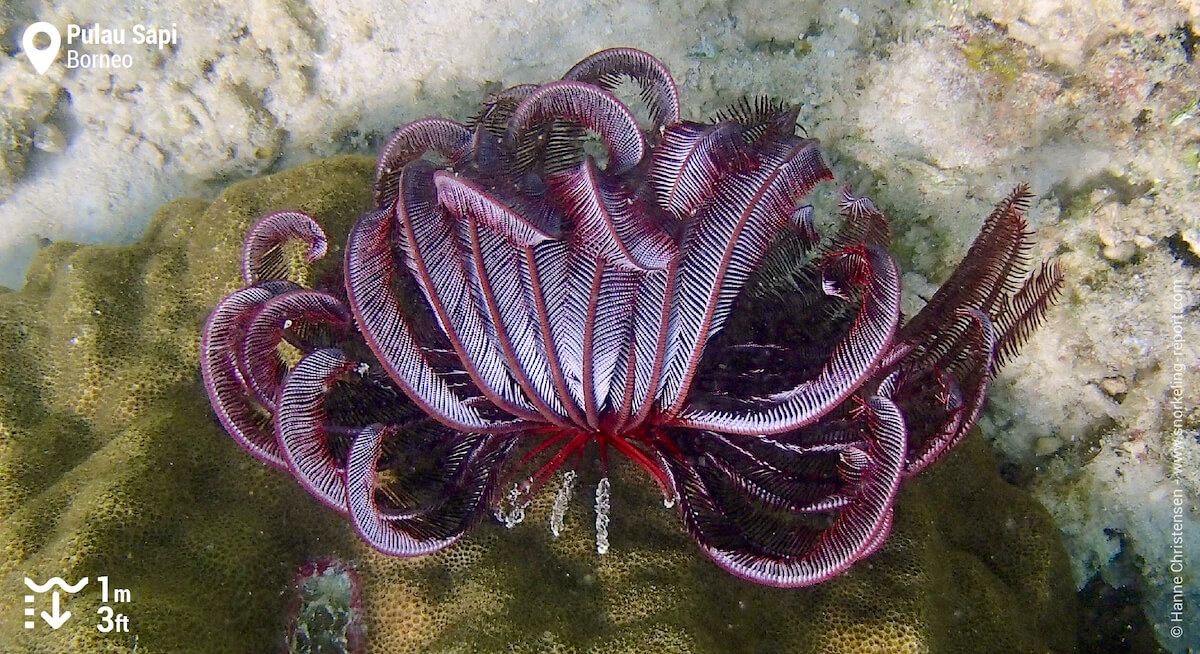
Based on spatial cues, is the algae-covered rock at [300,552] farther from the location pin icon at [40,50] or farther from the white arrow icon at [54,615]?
the location pin icon at [40,50]

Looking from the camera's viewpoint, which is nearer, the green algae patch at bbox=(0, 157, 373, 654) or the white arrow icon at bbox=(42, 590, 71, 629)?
the white arrow icon at bbox=(42, 590, 71, 629)

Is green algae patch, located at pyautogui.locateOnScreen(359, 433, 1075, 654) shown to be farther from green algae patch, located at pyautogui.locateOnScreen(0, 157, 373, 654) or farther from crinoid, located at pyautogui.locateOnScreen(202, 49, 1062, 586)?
green algae patch, located at pyautogui.locateOnScreen(0, 157, 373, 654)

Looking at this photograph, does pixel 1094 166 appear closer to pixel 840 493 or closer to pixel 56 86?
pixel 840 493

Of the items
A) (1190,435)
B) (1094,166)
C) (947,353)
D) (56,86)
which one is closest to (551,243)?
(947,353)

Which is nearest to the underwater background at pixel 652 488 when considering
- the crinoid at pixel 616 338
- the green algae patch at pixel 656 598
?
the green algae patch at pixel 656 598

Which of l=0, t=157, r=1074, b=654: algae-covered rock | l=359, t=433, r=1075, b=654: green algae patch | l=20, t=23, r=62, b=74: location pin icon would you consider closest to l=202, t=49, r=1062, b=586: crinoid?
l=359, t=433, r=1075, b=654: green algae patch

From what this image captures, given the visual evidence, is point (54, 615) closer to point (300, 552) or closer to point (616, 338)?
point (300, 552)
